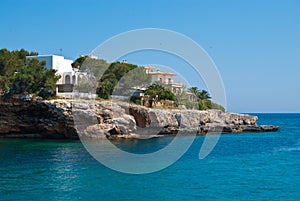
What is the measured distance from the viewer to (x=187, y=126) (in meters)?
47.4

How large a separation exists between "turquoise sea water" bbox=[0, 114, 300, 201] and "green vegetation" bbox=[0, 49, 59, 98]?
11183mm

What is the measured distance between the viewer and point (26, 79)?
127 feet

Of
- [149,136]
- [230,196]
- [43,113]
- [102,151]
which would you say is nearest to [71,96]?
[43,113]

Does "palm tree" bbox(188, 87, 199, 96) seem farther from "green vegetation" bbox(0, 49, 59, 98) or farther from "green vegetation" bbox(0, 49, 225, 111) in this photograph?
"green vegetation" bbox(0, 49, 59, 98)

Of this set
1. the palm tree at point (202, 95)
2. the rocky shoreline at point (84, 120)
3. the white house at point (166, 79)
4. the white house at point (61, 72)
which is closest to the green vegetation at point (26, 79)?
the rocky shoreline at point (84, 120)

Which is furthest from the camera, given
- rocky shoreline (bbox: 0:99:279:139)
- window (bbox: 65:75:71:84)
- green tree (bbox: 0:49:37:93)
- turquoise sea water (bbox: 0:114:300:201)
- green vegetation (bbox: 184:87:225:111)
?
green vegetation (bbox: 184:87:225:111)

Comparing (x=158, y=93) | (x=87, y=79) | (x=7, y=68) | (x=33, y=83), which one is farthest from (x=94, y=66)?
A: (x=7, y=68)

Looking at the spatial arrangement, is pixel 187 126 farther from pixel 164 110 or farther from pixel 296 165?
pixel 296 165

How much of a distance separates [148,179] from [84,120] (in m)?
19.5

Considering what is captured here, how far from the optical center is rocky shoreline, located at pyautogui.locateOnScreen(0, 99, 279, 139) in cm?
3744

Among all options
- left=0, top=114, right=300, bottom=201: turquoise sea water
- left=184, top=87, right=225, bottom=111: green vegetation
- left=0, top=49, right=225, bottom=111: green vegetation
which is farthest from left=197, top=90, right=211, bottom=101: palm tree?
left=0, top=114, right=300, bottom=201: turquoise sea water

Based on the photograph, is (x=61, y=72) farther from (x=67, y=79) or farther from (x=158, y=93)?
(x=158, y=93)

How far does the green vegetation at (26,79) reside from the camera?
3894 cm

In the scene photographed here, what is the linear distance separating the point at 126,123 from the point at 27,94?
10551mm
